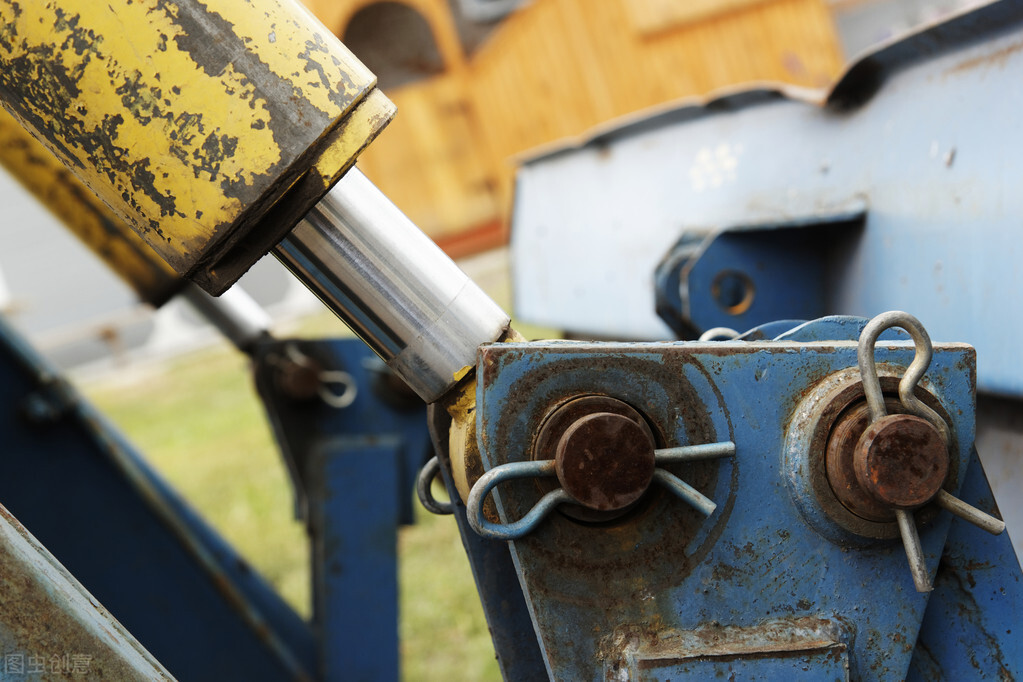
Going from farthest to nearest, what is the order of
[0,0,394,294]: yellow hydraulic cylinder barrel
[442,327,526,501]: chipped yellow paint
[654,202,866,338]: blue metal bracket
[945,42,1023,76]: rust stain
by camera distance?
1. [654,202,866,338]: blue metal bracket
2. [945,42,1023,76]: rust stain
3. [442,327,526,501]: chipped yellow paint
4. [0,0,394,294]: yellow hydraulic cylinder barrel

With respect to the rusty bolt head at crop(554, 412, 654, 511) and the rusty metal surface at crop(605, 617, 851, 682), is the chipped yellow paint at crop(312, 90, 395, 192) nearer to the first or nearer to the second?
the rusty bolt head at crop(554, 412, 654, 511)

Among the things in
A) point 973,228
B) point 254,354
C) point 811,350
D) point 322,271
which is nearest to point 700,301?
point 973,228

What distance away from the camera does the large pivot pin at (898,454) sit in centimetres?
69

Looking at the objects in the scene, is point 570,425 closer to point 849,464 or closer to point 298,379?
point 849,464

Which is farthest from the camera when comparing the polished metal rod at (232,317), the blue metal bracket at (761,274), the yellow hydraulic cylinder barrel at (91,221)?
the polished metal rod at (232,317)

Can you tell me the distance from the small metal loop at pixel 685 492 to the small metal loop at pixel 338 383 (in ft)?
4.28

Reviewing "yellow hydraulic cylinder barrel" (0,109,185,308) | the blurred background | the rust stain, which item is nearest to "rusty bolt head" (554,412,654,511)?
the rust stain

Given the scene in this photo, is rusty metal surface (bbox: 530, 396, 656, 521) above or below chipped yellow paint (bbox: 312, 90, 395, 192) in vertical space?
below

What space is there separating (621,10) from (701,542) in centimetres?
686

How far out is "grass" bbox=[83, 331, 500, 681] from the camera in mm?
2879

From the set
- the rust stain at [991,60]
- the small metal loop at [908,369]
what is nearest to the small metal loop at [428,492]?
the small metal loop at [908,369]

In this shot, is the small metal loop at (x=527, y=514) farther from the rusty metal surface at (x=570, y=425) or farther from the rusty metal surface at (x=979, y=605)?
the rusty metal surface at (x=979, y=605)

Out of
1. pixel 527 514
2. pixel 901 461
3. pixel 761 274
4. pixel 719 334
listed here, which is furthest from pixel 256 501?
pixel 901 461

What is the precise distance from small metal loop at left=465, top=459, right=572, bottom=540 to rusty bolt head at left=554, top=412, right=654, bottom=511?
0.04 ft
